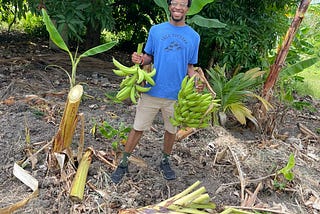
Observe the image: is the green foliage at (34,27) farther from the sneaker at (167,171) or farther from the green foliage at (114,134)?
the sneaker at (167,171)

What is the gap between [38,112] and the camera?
12.7 ft

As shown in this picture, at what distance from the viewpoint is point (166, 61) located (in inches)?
112

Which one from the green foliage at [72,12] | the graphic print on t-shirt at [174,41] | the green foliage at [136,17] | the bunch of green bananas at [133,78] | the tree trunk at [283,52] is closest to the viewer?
the bunch of green bananas at [133,78]

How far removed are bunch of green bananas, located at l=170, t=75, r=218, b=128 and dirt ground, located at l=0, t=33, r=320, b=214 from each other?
557 mm

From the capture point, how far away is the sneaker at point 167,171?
10.5ft

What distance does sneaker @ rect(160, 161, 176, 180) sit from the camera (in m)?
3.19

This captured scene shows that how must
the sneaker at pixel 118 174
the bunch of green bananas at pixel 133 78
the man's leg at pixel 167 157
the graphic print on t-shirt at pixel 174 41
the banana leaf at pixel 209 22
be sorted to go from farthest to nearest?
the banana leaf at pixel 209 22
the man's leg at pixel 167 157
the sneaker at pixel 118 174
the graphic print on t-shirt at pixel 174 41
the bunch of green bananas at pixel 133 78

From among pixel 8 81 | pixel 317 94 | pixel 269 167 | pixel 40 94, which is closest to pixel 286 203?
pixel 269 167

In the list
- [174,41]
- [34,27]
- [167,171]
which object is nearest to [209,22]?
[174,41]

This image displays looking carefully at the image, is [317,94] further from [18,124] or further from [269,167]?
[18,124]

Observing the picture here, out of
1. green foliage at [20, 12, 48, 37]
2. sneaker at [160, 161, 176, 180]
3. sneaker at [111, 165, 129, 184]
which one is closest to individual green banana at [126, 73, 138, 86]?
sneaker at [111, 165, 129, 184]

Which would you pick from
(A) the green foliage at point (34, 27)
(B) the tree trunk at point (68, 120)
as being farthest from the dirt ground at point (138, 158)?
(A) the green foliage at point (34, 27)

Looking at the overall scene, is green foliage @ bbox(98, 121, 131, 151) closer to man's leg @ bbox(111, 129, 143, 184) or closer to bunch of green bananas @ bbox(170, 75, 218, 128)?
man's leg @ bbox(111, 129, 143, 184)

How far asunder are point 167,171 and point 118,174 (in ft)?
A: 1.25
